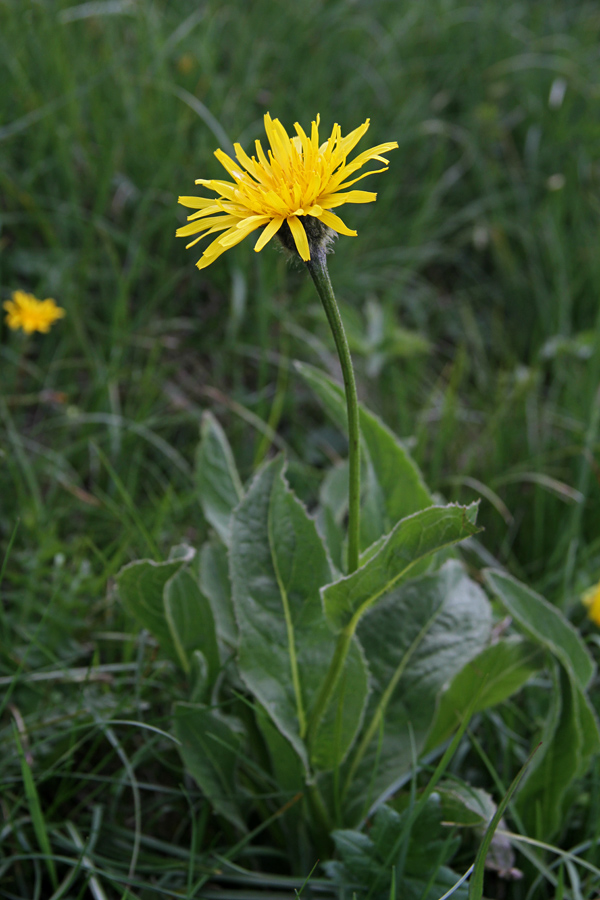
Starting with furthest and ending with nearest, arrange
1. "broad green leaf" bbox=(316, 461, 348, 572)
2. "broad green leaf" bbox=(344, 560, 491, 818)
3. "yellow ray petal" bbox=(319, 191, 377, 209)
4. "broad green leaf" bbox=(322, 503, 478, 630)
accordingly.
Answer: "broad green leaf" bbox=(316, 461, 348, 572) < "broad green leaf" bbox=(344, 560, 491, 818) < "broad green leaf" bbox=(322, 503, 478, 630) < "yellow ray petal" bbox=(319, 191, 377, 209)

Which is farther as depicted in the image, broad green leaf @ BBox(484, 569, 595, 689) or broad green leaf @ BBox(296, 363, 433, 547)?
broad green leaf @ BBox(296, 363, 433, 547)

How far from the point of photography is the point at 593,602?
5.78ft

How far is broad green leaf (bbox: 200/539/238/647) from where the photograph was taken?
162 centimetres

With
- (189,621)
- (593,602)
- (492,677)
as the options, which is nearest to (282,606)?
(189,621)

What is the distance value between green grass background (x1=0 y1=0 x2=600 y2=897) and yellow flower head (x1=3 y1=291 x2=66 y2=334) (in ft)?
0.39

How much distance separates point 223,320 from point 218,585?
4.57ft

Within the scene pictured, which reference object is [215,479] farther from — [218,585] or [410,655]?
[410,655]

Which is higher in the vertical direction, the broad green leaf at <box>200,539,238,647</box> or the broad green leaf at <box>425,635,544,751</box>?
the broad green leaf at <box>200,539,238,647</box>

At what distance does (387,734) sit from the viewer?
1.49 m

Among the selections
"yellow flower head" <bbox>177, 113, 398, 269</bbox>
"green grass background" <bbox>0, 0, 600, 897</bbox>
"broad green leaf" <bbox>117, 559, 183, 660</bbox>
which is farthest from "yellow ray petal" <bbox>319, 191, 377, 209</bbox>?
"green grass background" <bbox>0, 0, 600, 897</bbox>

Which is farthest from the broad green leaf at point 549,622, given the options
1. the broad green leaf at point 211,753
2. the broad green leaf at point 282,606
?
the broad green leaf at point 211,753

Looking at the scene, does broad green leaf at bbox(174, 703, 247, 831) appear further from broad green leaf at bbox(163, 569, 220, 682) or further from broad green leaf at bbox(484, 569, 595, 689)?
broad green leaf at bbox(484, 569, 595, 689)

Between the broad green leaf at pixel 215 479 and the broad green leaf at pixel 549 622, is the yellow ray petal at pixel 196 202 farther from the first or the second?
the broad green leaf at pixel 549 622

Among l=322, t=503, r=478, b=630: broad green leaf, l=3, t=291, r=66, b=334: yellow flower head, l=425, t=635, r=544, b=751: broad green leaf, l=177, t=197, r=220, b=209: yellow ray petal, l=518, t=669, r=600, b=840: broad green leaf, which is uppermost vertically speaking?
l=3, t=291, r=66, b=334: yellow flower head
